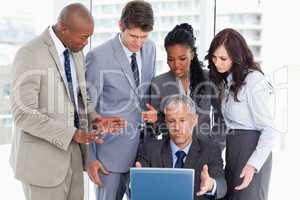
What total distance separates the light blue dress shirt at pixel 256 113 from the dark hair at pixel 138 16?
1.82 feet

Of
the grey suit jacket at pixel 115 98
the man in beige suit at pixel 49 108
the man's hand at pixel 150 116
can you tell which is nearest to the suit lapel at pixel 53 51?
the man in beige suit at pixel 49 108

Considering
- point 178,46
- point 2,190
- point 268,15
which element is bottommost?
point 2,190

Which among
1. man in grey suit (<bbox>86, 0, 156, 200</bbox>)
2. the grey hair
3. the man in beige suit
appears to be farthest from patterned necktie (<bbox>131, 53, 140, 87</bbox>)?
the man in beige suit

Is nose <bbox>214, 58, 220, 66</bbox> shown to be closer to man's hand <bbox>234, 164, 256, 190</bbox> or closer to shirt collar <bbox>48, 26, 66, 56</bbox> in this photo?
man's hand <bbox>234, 164, 256, 190</bbox>

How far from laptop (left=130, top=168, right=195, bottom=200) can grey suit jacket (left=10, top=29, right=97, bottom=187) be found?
432mm

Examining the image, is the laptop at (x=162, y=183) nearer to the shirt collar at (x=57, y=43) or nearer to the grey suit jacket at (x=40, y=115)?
the grey suit jacket at (x=40, y=115)

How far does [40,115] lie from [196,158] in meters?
0.82

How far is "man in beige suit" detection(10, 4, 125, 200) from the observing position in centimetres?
168

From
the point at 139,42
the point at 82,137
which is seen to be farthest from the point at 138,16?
the point at 82,137

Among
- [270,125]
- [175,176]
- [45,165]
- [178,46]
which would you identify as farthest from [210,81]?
[45,165]

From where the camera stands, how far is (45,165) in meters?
1.79

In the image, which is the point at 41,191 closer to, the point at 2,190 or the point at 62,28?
the point at 62,28

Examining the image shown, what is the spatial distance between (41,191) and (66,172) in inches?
5.9

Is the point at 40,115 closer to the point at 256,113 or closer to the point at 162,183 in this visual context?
the point at 162,183
